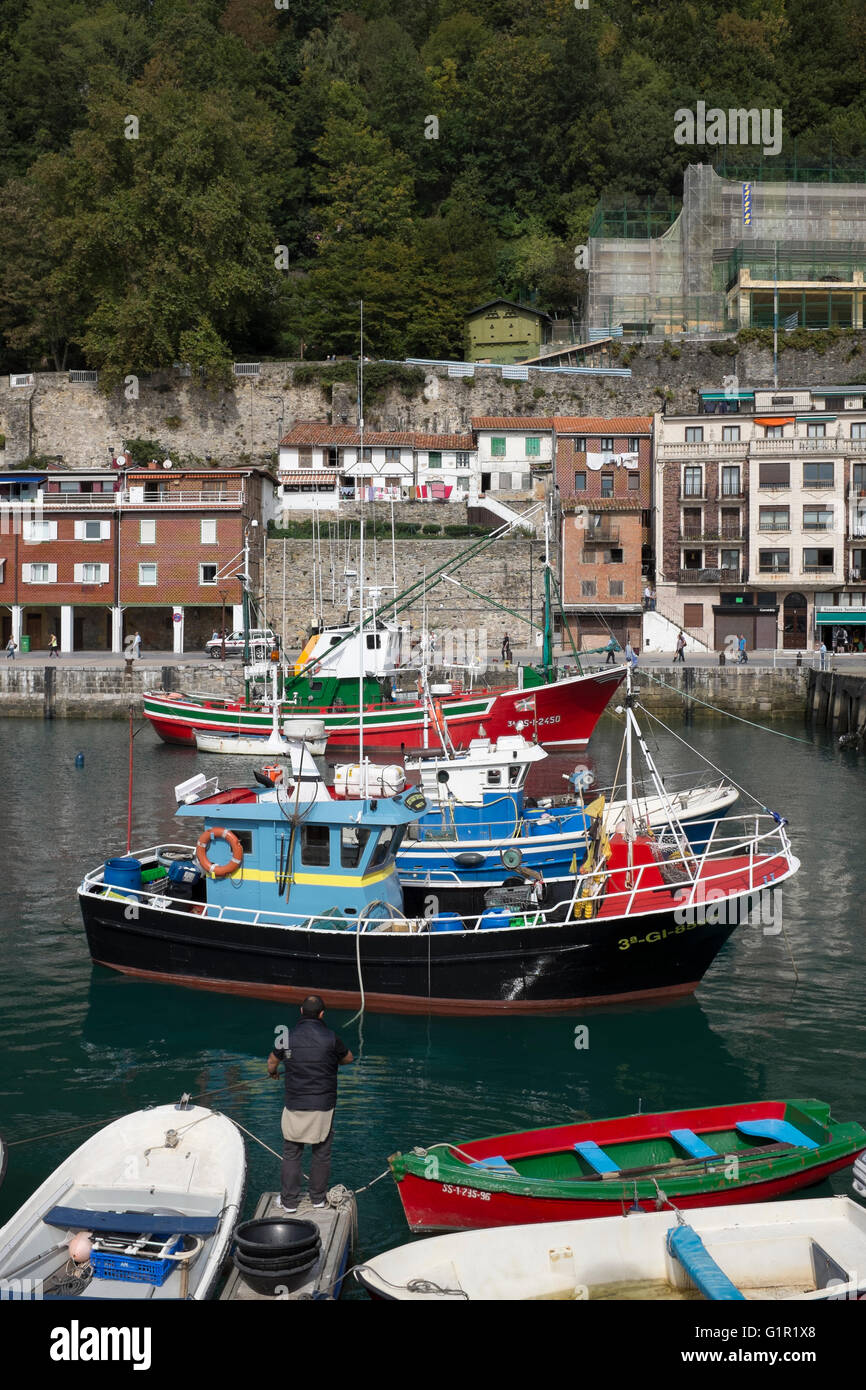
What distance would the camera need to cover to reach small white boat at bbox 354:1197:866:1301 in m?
9.95

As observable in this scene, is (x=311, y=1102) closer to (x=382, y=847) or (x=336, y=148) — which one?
(x=382, y=847)

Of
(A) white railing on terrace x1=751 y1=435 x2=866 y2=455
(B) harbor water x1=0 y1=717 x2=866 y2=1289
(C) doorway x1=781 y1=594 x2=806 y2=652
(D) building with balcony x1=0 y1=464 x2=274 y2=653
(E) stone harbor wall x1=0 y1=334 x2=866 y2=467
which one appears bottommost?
(B) harbor water x1=0 y1=717 x2=866 y2=1289

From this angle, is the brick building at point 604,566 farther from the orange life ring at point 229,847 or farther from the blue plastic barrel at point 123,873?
the orange life ring at point 229,847

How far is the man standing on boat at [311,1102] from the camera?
11586mm

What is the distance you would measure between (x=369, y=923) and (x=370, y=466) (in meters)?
58.7

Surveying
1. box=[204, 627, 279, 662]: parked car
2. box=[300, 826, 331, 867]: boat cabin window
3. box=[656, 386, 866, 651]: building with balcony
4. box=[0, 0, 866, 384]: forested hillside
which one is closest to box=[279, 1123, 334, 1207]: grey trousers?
box=[300, 826, 331, 867]: boat cabin window

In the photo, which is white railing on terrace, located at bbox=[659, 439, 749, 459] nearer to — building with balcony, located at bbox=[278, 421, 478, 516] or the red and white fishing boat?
building with balcony, located at bbox=[278, 421, 478, 516]

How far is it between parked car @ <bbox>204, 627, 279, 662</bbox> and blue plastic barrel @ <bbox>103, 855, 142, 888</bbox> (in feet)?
137

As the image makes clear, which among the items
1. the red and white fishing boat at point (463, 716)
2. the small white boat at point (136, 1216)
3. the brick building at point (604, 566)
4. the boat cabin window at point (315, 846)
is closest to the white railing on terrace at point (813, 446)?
the brick building at point (604, 566)

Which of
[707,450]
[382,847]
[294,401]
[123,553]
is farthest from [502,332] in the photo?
[382,847]

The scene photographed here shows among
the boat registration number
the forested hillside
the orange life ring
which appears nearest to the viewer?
the boat registration number

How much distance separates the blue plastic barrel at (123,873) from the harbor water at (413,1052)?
1599 millimetres

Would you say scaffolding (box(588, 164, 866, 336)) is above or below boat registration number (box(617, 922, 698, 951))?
above
